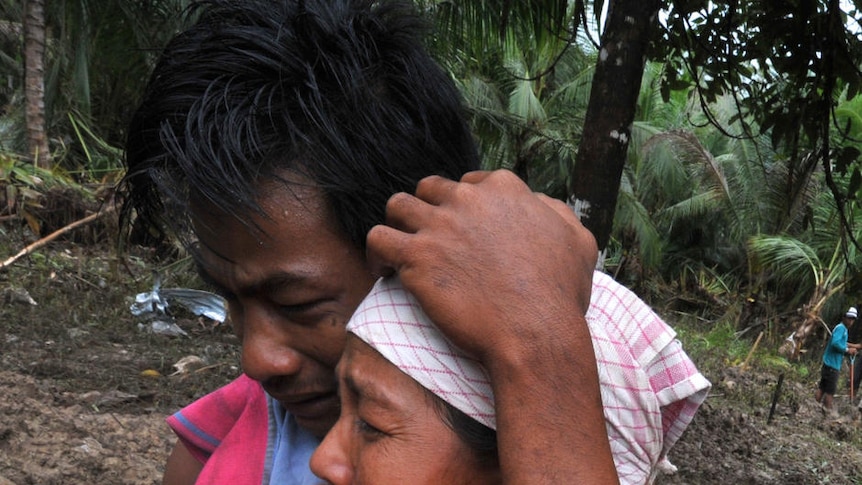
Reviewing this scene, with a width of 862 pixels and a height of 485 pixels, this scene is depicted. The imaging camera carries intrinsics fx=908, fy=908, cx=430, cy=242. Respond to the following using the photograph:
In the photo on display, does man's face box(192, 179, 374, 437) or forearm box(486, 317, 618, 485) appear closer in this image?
Answer: forearm box(486, 317, 618, 485)

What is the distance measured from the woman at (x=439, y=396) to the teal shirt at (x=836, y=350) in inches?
471

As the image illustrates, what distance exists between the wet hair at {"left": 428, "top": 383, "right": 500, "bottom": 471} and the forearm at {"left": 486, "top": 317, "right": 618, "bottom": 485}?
0.07m

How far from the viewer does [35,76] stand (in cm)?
794

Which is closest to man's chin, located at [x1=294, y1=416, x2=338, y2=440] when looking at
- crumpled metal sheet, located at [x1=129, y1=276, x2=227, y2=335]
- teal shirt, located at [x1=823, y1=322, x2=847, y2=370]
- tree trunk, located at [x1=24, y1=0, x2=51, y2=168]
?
crumpled metal sheet, located at [x1=129, y1=276, x2=227, y2=335]

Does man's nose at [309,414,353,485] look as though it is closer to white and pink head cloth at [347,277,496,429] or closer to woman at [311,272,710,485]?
woman at [311,272,710,485]

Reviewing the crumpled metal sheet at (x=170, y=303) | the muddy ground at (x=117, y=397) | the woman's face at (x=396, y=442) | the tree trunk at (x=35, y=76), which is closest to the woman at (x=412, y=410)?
the woman's face at (x=396, y=442)

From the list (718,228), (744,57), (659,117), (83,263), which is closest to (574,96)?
(659,117)

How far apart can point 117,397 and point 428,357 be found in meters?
4.59

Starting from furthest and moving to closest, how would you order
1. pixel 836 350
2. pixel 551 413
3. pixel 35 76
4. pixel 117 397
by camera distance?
pixel 836 350
pixel 35 76
pixel 117 397
pixel 551 413

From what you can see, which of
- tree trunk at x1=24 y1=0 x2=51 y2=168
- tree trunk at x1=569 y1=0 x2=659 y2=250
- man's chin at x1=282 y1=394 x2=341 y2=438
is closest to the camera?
man's chin at x1=282 y1=394 x2=341 y2=438

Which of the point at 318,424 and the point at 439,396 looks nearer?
the point at 439,396

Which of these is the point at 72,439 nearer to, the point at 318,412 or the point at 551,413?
the point at 318,412

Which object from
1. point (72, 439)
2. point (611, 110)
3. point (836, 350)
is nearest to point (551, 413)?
point (611, 110)

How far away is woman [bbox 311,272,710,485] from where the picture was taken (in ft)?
3.33
